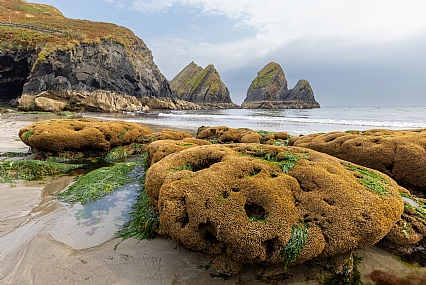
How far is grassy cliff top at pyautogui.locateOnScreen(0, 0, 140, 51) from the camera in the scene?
54281 millimetres

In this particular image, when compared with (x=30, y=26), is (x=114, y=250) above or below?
below

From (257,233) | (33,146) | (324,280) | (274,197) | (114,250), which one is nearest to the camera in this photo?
(257,233)

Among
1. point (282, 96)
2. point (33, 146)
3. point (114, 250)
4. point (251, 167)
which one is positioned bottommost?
point (114, 250)

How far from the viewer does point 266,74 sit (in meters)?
177

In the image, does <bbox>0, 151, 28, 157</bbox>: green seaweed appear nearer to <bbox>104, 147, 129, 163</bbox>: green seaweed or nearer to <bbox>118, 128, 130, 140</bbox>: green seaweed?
<bbox>104, 147, 129, 163</bbox>: green seaweed

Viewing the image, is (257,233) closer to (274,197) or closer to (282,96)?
(274,197)

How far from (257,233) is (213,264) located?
968 millimetres

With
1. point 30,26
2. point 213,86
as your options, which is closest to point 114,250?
point 30,26

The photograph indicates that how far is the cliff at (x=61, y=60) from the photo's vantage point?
51.8m

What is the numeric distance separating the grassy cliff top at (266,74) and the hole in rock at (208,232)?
566 ft

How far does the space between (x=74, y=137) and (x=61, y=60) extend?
56817 millimetres

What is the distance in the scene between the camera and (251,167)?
15.0 feet

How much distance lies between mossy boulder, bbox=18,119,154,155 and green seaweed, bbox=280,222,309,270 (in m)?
9.79

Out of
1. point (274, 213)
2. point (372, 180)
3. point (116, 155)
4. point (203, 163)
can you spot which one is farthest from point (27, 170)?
point (372, 180)
